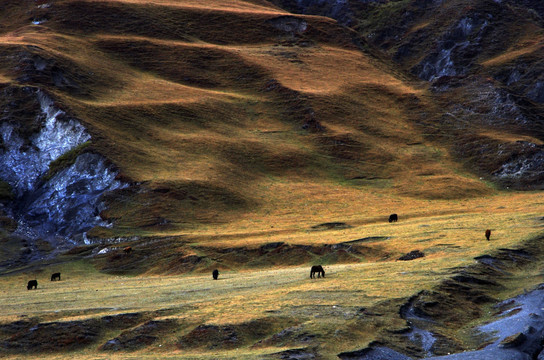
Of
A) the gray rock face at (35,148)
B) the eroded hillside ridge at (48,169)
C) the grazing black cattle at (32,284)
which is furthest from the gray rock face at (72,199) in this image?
the grazing black cattle at (32,284)

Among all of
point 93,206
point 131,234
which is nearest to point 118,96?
point 93,206

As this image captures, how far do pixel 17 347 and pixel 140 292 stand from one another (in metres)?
11.5

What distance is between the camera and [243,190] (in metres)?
82.2

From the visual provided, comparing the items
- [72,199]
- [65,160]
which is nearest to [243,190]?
[72,199]

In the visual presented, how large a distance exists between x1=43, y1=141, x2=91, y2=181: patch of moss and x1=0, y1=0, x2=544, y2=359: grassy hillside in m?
1.93

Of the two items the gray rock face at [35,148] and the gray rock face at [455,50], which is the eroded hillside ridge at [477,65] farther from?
the gray rock face at [35,148]

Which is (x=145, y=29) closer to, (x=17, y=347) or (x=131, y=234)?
(x=131, y=234)

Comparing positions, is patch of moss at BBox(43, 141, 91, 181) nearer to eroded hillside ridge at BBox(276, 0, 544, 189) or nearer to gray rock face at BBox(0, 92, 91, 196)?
gray rock face at BBox(0, 92, 91, 196)

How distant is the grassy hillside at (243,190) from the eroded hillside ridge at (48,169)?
7.32 ft

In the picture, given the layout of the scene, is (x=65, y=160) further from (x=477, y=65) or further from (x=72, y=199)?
(x=477, y=65)

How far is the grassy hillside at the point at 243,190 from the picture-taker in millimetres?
33906

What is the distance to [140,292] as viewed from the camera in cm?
4428

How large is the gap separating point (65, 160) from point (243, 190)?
71.5 feet

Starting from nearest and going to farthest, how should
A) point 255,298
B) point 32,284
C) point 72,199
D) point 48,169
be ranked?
1. point 255,298
2. point 32,284
3. point 72,199
4. point 48,169
